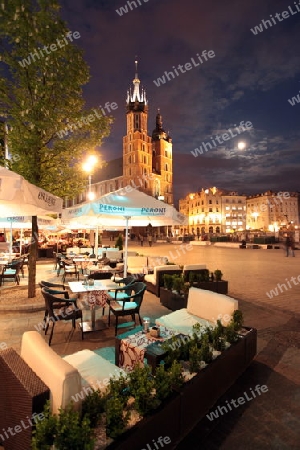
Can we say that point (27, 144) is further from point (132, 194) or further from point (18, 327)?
point (18, 327)

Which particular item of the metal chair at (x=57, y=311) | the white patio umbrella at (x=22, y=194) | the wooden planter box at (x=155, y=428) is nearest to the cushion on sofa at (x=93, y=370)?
the wooden planter box at (x=155, y=428)

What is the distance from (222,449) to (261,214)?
124519mm

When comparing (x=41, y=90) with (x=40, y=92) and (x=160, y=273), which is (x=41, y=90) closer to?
(x=40, y=92)

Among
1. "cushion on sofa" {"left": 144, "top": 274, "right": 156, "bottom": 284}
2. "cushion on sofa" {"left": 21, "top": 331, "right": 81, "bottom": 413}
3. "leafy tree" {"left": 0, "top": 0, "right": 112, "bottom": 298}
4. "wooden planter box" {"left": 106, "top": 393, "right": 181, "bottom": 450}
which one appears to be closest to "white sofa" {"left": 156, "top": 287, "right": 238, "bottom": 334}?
"wooden planter box" {"left": 106, "top": 393, "right": 181, "bottom": 450}

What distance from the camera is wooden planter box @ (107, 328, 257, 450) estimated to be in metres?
2.27

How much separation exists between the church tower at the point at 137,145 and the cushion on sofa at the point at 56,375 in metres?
80.6

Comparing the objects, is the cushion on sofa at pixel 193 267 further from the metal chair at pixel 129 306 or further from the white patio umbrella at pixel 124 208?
the metal chair at pixel 129 306

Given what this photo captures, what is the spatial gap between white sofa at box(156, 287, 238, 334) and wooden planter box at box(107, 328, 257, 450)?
2.02 feet

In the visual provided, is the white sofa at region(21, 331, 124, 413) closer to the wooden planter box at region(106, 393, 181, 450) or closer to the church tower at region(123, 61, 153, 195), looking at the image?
the wooden planter box at region(106, 393, 181, 450)

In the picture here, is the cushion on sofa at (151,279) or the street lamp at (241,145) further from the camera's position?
the street lamp at (241,145)

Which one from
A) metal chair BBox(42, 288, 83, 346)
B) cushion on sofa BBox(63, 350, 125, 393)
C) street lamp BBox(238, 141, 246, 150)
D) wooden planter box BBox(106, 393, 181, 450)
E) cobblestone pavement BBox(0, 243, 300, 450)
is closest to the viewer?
wooden planter box BBox(106, 393, 181, 450)

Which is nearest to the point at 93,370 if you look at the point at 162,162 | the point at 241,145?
the point at 241,145

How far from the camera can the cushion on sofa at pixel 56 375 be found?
217 cm

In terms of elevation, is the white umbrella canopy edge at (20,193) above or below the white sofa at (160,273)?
above
